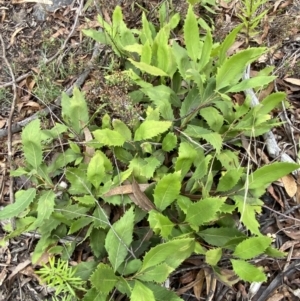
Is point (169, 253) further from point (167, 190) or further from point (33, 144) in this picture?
point (33, 144)

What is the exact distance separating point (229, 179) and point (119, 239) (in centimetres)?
58

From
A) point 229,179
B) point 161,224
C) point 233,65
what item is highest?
point 233,65

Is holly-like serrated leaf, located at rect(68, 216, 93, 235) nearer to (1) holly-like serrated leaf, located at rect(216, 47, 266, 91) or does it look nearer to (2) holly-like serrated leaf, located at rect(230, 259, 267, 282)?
(2) holly-like serrated leaf, located at rect(230, 259, 267, 282)

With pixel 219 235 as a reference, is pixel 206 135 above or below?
above

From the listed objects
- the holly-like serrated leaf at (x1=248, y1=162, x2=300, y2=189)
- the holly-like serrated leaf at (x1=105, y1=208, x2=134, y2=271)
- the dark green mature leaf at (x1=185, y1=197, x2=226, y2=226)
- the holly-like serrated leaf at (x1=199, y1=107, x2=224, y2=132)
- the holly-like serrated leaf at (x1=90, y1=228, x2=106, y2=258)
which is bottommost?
the holly-like serrated leaf at (x1=90, y1=228, x2=106, y2=258)

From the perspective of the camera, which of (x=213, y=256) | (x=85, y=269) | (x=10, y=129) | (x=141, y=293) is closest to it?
(x=141, y=293)

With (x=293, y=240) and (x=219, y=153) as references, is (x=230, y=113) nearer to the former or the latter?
(x=219, y=153)

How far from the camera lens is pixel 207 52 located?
2.10 metres

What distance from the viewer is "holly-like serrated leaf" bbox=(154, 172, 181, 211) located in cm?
183

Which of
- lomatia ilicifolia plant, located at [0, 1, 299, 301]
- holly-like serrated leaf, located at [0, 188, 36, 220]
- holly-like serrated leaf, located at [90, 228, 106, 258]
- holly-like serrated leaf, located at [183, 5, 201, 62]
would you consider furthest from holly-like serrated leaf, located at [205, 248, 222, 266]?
holly-like serrated leaf, located at [183, 5, 201, 62]

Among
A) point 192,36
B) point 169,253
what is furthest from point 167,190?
point 192,36

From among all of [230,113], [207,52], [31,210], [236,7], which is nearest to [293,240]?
[230,113]

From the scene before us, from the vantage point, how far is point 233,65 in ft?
6.47

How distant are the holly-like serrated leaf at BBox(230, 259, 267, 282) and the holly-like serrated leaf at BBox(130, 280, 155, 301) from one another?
15.1 inches
